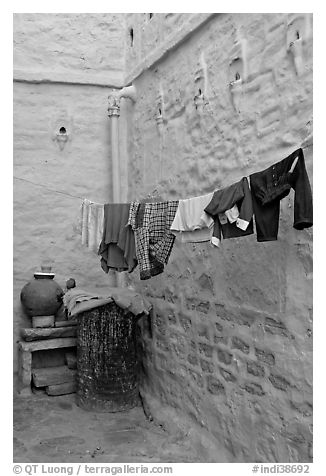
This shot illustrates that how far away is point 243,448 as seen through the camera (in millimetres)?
3439

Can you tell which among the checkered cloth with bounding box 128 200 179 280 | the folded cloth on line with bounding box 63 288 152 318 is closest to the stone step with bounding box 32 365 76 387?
the folded cloth on line with bounding box 63 288 152 318

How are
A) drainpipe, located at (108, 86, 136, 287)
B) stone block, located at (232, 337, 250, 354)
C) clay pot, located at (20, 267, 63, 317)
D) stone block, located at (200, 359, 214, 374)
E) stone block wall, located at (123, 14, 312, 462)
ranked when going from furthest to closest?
drainpipe, located at (108, 86, 136, 287) < clay pot, located at (20, 267, 63, 317) < stone block, located at (200, 359, 214, 374) < stone block, located at (232, 337, 250, 354) < stone block wall, located at (123, 14, 312, 462)

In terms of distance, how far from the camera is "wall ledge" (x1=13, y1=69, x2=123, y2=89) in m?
5.65

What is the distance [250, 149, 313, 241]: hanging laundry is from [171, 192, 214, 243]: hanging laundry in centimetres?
36

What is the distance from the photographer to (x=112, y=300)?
15.6ft

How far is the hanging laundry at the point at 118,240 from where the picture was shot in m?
3.79

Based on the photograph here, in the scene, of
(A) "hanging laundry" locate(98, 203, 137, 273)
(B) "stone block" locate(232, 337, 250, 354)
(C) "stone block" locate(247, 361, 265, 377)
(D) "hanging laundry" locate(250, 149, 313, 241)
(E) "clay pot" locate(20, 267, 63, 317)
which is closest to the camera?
(D) "hanging laundry" locate(250, 149, 313, 241)

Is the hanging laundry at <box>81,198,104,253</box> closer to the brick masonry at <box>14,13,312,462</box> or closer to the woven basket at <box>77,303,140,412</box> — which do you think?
the brick masonry at <box>14,13,312,462</box>

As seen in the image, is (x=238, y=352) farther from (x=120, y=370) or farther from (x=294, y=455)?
(x=120, y=370)

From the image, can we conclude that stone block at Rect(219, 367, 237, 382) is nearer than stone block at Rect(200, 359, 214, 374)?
Yes

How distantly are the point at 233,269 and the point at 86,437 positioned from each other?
1.89 metres

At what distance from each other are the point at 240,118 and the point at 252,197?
1040mm

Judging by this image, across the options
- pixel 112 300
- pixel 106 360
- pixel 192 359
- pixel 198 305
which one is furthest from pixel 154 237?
pixel 106 360
